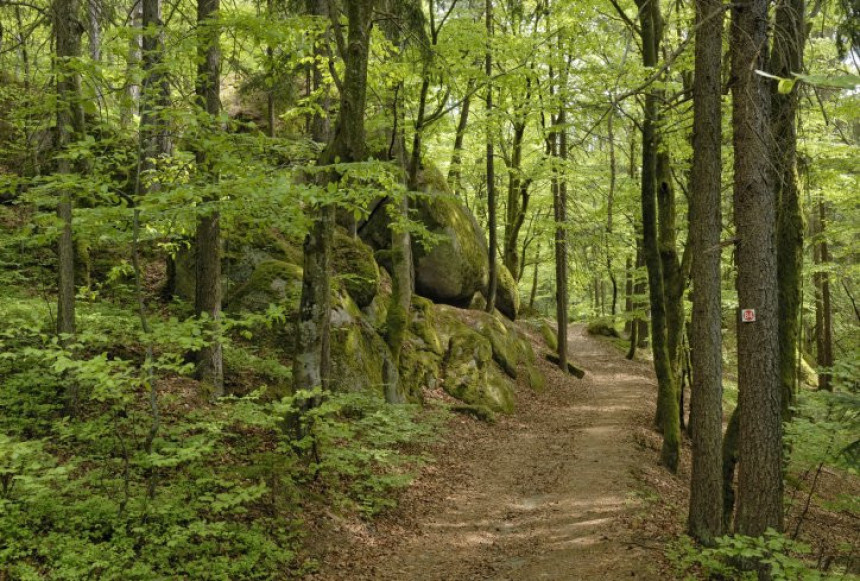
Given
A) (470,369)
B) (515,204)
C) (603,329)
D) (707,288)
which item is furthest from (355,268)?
(603,329)

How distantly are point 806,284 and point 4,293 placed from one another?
2178 cm

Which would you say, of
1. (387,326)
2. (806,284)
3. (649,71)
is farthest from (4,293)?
(806,284)

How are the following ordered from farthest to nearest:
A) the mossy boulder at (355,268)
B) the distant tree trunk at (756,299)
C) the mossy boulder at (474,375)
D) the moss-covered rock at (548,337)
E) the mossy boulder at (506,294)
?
the moss-covered rock at (548,337), the mossy boulder at (506,294), the mossy boulder at (474,375), the mossy boulder at (355,268), the distant tree trunk at (756,299)

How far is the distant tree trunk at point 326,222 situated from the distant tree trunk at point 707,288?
420 centimetres

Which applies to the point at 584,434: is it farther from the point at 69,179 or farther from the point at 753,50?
the point at 69,179

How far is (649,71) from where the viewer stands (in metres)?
9.37

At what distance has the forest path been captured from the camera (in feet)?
20.7

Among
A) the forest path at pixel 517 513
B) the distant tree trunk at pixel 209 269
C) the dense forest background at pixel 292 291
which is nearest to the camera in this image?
the dense forest background at pixel 292 291

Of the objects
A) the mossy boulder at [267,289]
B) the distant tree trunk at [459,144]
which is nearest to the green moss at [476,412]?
the mossy boulder at [267,289]

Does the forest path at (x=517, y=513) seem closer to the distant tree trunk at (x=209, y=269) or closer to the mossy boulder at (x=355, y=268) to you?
the distant tree trunk at (x=209, y=269)

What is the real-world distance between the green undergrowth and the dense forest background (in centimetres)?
4

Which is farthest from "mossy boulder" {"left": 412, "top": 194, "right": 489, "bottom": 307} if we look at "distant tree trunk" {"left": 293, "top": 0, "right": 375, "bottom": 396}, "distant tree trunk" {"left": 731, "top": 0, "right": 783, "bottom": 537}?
"distant tree trunk" {"left": 731, "top": 0, "right": 783, "bottom": 537}

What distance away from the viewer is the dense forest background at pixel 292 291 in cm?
506

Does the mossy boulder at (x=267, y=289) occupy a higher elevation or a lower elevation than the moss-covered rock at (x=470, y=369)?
higher
